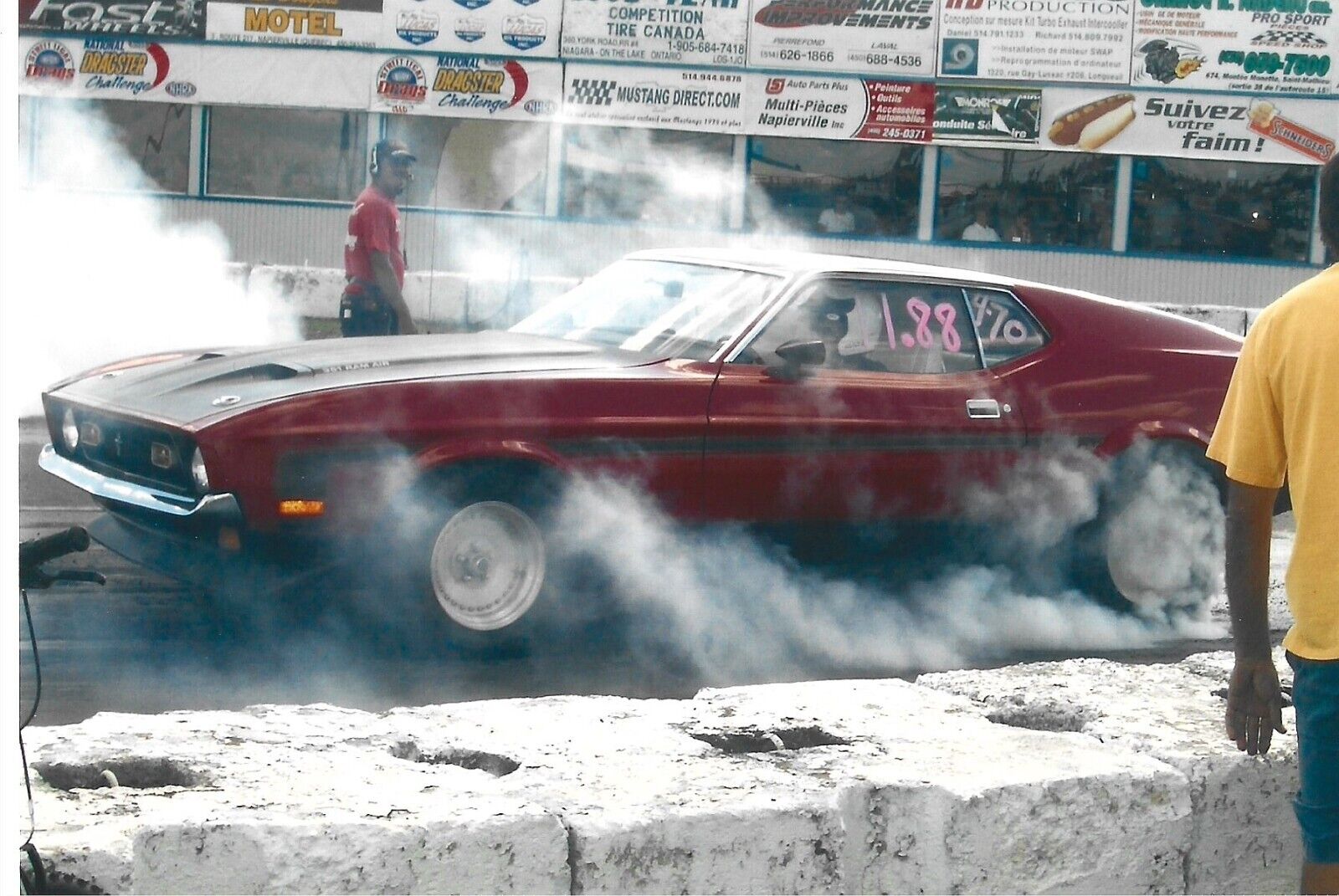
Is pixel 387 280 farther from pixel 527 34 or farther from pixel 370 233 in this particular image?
pixel 527 34

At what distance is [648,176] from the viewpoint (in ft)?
69.3

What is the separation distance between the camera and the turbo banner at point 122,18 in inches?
820

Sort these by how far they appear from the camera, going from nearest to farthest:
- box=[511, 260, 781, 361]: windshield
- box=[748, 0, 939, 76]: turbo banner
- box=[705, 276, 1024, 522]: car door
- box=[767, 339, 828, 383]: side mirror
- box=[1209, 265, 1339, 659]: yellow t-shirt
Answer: box=[1209, 265, 1339, 659]: yellow t-shirt < box=[705, 276, 1024, 522]: car door < box=[767, 339, 828, 383]: side mirror < box=[511, 260, 781, 361]: windshield < box=[748, 0, 939, 76]: turbo banner

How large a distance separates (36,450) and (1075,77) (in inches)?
555

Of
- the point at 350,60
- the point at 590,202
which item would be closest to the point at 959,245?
the point at 590,202

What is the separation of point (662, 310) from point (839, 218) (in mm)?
15024

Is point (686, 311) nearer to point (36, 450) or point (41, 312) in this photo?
point (36, 450)

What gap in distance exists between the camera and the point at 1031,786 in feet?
9.93

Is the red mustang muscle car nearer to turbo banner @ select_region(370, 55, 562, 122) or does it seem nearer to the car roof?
the car roof

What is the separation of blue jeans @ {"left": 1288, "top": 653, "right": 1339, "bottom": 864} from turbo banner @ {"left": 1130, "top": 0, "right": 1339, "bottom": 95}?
57.5 ft

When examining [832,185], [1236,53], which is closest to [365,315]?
[832,185]

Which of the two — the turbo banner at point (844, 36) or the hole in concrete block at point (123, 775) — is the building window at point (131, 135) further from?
the hole in concrete block at point (123, 775)

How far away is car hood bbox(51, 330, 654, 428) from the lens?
17.5 ft

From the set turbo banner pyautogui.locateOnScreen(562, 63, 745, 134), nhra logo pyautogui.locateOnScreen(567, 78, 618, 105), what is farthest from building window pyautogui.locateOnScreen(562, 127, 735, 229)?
nhra logo pyautogui.locateOnScreen(567, 78, 618, 105)
